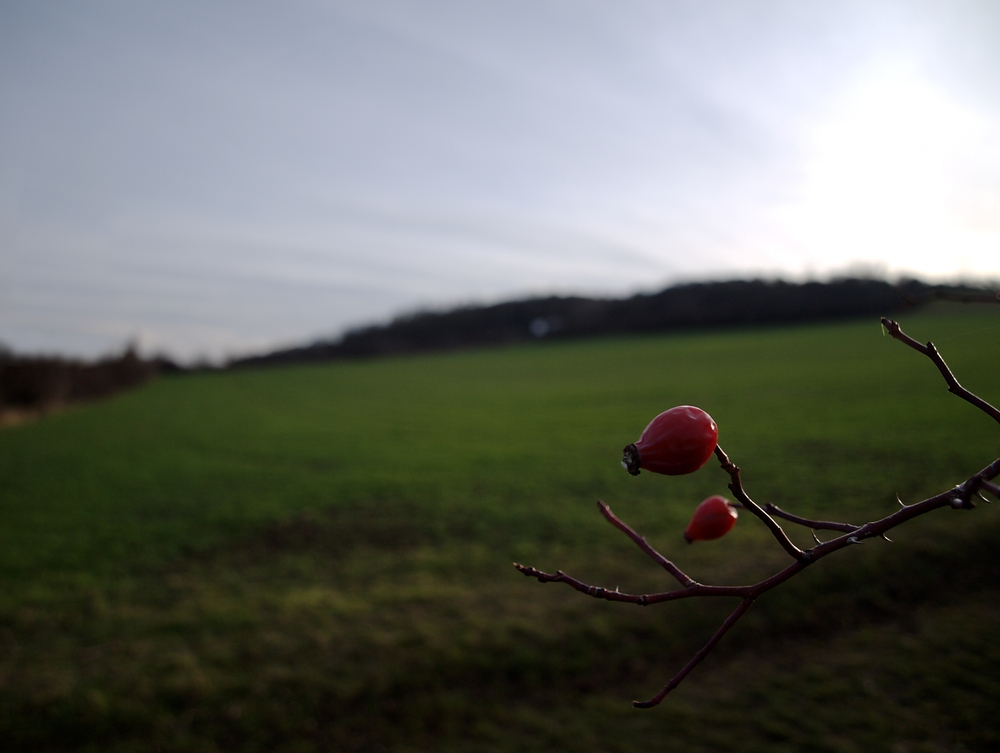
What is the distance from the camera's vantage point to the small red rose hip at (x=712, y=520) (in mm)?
970

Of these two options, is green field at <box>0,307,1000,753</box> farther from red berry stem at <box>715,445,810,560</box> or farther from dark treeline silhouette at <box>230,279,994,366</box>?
dark treeline silhouette at <box>230,279,994,366</box>

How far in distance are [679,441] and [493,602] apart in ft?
24.2

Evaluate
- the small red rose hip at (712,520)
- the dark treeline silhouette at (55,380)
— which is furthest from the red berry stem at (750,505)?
the dark treeline silhouette at (55,380)

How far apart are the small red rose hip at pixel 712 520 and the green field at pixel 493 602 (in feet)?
1.03

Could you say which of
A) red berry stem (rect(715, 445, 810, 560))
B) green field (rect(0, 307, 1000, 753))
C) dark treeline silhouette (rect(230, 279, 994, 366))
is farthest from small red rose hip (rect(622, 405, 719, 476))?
dark treeline silhouette (rect(230, 279, 994, 366))

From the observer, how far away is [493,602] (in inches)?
304

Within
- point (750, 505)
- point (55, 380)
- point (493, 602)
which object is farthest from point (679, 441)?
point (55, 380)

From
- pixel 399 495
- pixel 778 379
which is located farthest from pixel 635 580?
pixel 778 379

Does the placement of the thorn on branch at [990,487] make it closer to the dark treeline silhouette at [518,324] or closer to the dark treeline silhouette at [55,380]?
the dark treeline silhouette at [518,324]

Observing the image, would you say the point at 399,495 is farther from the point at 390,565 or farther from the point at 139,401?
the point at 139,401

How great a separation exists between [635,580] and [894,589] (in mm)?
2768

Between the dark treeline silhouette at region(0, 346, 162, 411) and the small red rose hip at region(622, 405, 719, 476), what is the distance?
117ft

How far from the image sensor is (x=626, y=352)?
4028 cm

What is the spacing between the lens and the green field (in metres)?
5.50
